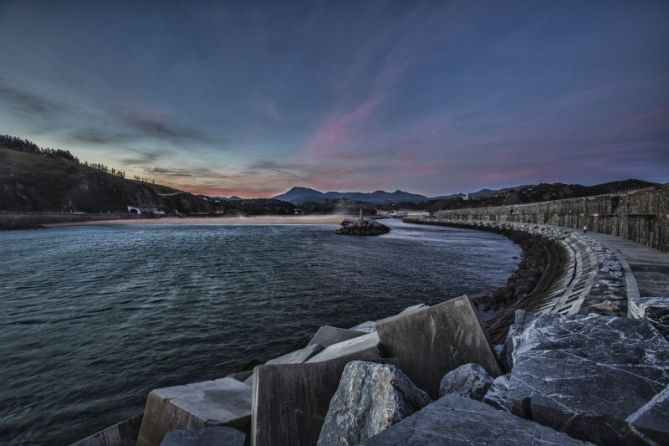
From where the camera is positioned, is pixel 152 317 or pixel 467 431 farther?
pixel 152 317

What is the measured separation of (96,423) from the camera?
5879 millimetres

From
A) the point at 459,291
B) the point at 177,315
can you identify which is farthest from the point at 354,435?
the point at 459,291

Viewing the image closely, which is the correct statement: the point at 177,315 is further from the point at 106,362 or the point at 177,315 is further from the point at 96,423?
the point at 96,423

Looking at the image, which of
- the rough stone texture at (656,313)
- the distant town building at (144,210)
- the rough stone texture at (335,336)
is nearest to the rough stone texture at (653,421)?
the rough stone texture at (656,313)

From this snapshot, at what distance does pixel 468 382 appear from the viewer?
328cm

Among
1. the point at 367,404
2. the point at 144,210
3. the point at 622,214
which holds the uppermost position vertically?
the point at 622,214

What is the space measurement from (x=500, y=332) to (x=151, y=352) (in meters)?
9.56

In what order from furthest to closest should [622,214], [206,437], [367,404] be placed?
1. [622,214]
2. [206,437]
3. [367,404]

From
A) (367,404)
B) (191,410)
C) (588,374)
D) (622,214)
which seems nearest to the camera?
(588,374)

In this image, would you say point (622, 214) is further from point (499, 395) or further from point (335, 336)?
point (499, 395)

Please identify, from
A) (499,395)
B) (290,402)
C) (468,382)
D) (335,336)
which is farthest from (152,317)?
(499,395)

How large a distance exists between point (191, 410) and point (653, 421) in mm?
4308

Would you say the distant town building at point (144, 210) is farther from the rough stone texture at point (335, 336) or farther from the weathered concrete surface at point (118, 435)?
the weathered concrete surface at point (118, 435)

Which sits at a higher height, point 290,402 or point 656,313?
point 656,313
